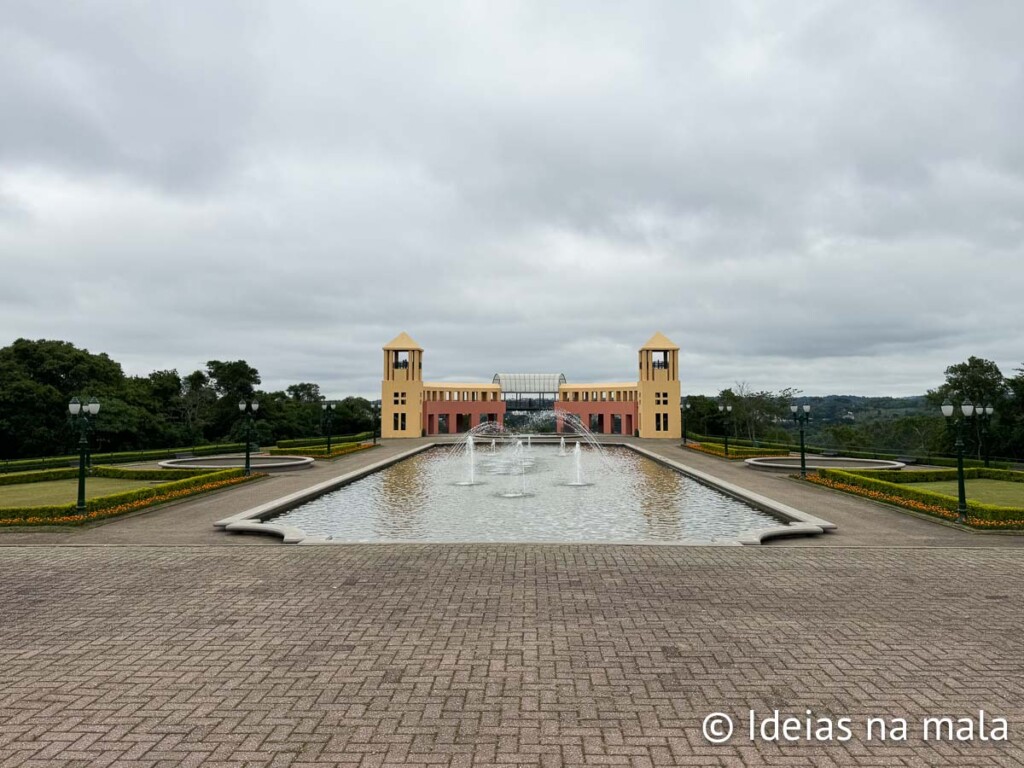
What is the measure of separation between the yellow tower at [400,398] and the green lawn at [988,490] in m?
39.6

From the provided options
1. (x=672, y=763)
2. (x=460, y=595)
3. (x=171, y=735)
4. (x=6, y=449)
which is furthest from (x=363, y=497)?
(x=6, y=449)

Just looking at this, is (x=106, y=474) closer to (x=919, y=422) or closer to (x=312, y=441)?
(x=312, y=441)

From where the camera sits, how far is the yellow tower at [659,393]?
4941 centimetres

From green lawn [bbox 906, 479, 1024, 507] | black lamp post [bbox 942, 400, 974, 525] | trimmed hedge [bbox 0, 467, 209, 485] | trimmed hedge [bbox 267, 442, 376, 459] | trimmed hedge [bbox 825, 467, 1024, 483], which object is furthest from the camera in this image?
trimmed hedge [bbox 267, 442, 376, 459]

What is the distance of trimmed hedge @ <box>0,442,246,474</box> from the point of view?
26.4 meters

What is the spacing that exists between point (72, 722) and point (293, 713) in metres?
1.71

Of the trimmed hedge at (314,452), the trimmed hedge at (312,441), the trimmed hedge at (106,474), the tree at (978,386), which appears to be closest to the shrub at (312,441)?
the trimmed hedge at (312,441)

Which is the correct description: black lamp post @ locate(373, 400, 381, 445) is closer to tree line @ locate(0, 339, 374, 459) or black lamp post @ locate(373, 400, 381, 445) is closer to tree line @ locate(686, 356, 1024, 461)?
tree line @ locate(0, 339, 374, 459)

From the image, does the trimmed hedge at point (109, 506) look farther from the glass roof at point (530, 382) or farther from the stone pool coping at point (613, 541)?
the glass roof at point (530, 382)

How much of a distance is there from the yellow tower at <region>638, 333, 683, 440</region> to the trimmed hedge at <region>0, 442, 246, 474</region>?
1273 inches

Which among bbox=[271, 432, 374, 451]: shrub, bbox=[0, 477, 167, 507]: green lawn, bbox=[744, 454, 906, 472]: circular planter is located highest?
bbox=[271, 432, 374, 451]: shrub

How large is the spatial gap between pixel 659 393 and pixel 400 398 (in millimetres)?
23428

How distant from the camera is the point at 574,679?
5086mm

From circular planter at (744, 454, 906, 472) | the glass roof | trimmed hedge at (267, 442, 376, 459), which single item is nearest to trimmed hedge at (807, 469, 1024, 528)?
circular planter at (744, 454, 906, 472)
